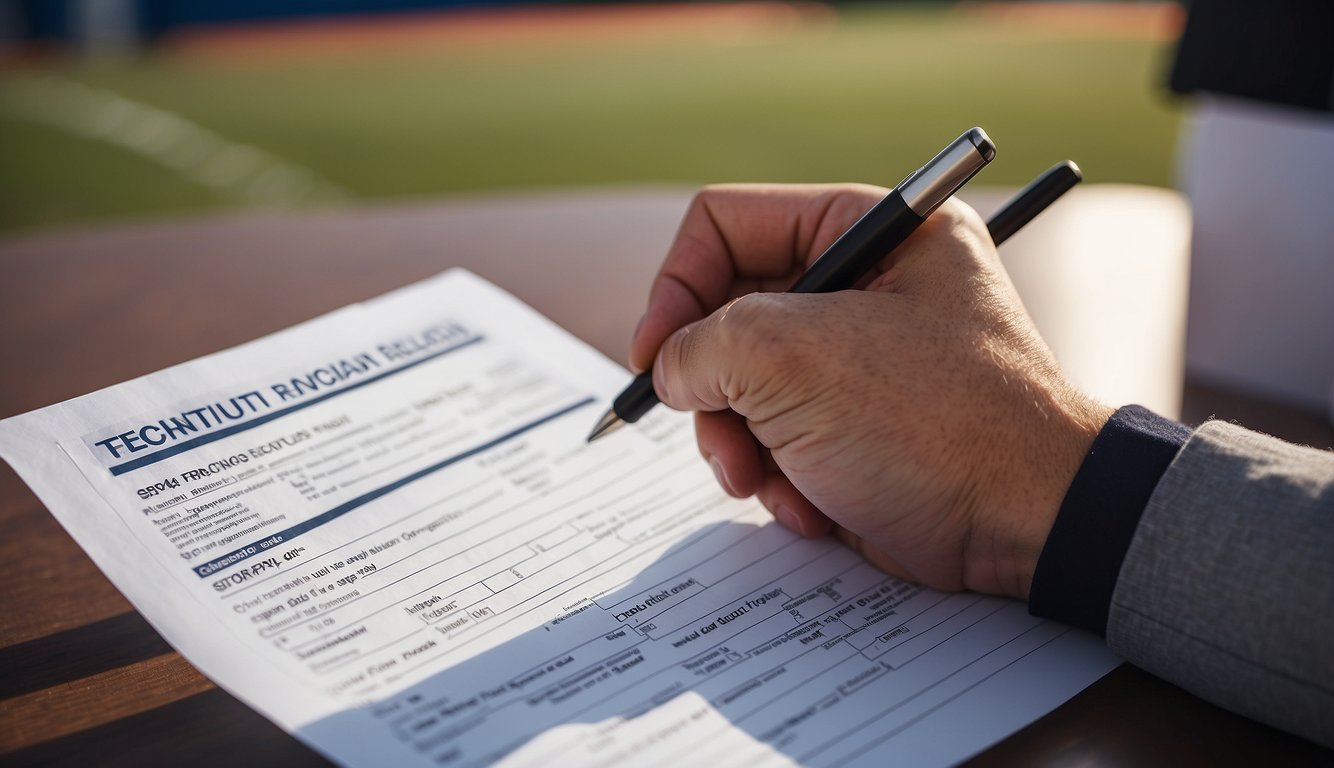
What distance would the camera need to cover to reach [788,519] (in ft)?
1.65

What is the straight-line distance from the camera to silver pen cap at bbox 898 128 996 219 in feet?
1.50

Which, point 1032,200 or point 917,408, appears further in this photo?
point 1032,200

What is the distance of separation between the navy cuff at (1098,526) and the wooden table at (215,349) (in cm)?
3

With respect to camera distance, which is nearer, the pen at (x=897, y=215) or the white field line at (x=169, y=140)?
the pen at (x=897, y=215)

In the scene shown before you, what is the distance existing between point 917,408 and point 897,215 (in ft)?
0.32

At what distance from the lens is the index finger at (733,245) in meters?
0.57

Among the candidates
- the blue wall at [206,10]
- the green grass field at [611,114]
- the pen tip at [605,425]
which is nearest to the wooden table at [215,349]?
the pen tip at [605,425]

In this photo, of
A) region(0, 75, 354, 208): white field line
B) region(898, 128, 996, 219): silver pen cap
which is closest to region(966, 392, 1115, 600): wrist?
region(898, 128, 996, 219): silver pen cap

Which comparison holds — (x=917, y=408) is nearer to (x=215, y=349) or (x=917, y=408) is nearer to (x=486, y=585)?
(x=486, y=585)

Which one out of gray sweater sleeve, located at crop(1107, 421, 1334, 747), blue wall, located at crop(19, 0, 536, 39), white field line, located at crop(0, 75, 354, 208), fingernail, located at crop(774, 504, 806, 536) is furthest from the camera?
blue wall, located at crop(19, 0, 536, 39)

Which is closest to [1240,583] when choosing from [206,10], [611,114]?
[611,114]

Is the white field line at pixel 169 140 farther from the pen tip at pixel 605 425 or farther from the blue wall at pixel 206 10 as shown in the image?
the pen tip at pixel 605 425

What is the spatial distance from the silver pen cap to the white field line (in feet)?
9.52

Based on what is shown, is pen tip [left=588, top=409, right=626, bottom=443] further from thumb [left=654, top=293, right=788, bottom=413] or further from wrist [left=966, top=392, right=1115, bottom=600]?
wrist [left=966, top=392, right=1115, bottom=600]
